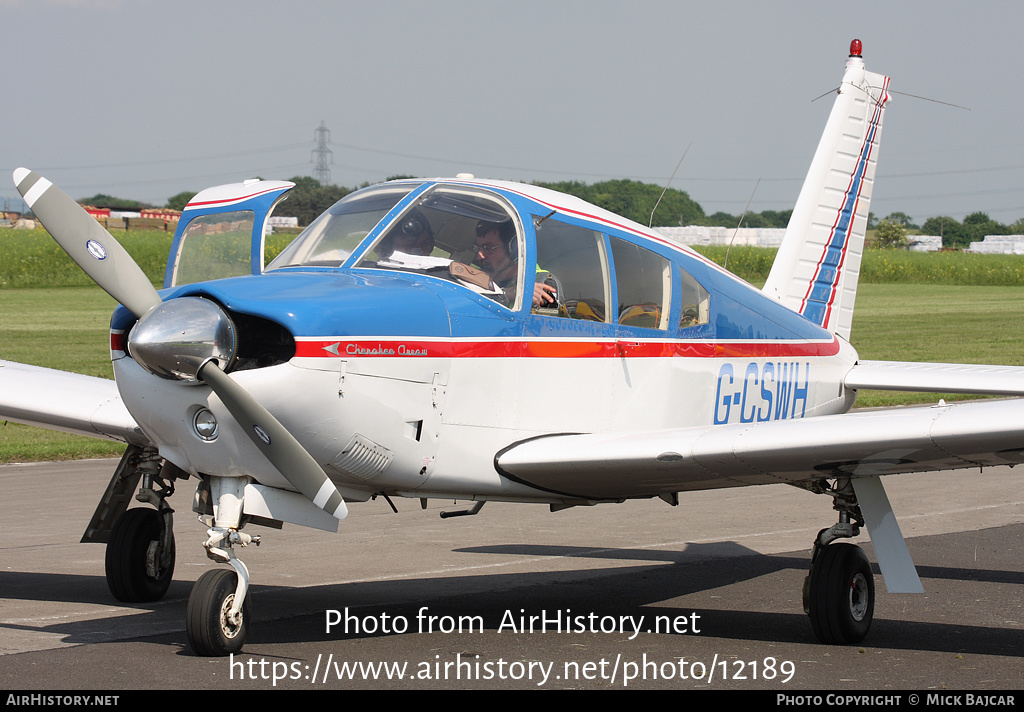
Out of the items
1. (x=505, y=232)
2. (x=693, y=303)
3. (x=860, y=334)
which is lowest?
(x=860, y=334)

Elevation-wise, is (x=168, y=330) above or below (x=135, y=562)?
above

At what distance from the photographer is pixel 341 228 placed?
6.89m

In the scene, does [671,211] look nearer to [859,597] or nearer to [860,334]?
[860,334]

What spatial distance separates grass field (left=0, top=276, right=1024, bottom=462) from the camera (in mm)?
17297

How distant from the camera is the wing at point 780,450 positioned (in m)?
6.17

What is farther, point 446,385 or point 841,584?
point 841,584

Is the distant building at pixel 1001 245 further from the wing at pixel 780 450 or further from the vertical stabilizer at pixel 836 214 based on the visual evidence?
the wing at pixel 780 450

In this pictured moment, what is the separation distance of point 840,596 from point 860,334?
2989 cm

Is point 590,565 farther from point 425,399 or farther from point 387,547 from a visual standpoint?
point 425,399

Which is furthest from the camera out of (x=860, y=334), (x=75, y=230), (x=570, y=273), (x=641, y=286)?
(x=860, y=334)

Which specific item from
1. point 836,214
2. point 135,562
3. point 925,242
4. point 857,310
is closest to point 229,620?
point 135,562

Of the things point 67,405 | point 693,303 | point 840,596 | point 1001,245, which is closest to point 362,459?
point 693,303

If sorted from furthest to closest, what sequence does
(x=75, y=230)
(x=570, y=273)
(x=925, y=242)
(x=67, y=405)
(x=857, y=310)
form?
(x=925, y=242) → (x=857, y=310) → (x=67, y=405) → (x=570, y=273) → (x=75, y=230)

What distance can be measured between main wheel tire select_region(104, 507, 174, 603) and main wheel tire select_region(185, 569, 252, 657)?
7.10 feet
